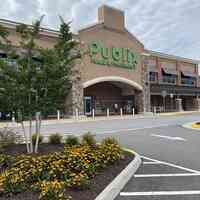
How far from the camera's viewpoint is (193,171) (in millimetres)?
7578

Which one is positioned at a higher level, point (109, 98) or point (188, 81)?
point (188, 81)

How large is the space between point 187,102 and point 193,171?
54682 mm

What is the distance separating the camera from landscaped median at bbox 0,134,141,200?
17.0 ft

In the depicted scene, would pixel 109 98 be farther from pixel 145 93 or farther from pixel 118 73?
pixel 118 73

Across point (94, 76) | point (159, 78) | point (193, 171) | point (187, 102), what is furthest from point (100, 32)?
point (193, 171)

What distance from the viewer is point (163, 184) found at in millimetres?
6398

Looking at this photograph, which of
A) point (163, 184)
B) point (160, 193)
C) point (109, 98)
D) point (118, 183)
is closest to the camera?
point (160, 193)

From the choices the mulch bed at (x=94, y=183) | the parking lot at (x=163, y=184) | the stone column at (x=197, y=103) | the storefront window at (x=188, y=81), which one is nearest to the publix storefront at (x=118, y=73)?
the storefront window at (x=188, y=81)

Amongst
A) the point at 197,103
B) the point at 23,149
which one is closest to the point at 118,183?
the point at 23,149

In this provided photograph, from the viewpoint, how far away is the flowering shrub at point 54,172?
508 centimetres

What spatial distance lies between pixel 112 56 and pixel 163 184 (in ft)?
115

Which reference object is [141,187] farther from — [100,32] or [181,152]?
[100,32]

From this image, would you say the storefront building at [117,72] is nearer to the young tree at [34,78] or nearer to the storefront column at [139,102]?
the storefront column at [139,102]

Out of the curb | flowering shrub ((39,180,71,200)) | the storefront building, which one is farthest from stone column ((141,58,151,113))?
flowering shrub ((39,180,71,200))
